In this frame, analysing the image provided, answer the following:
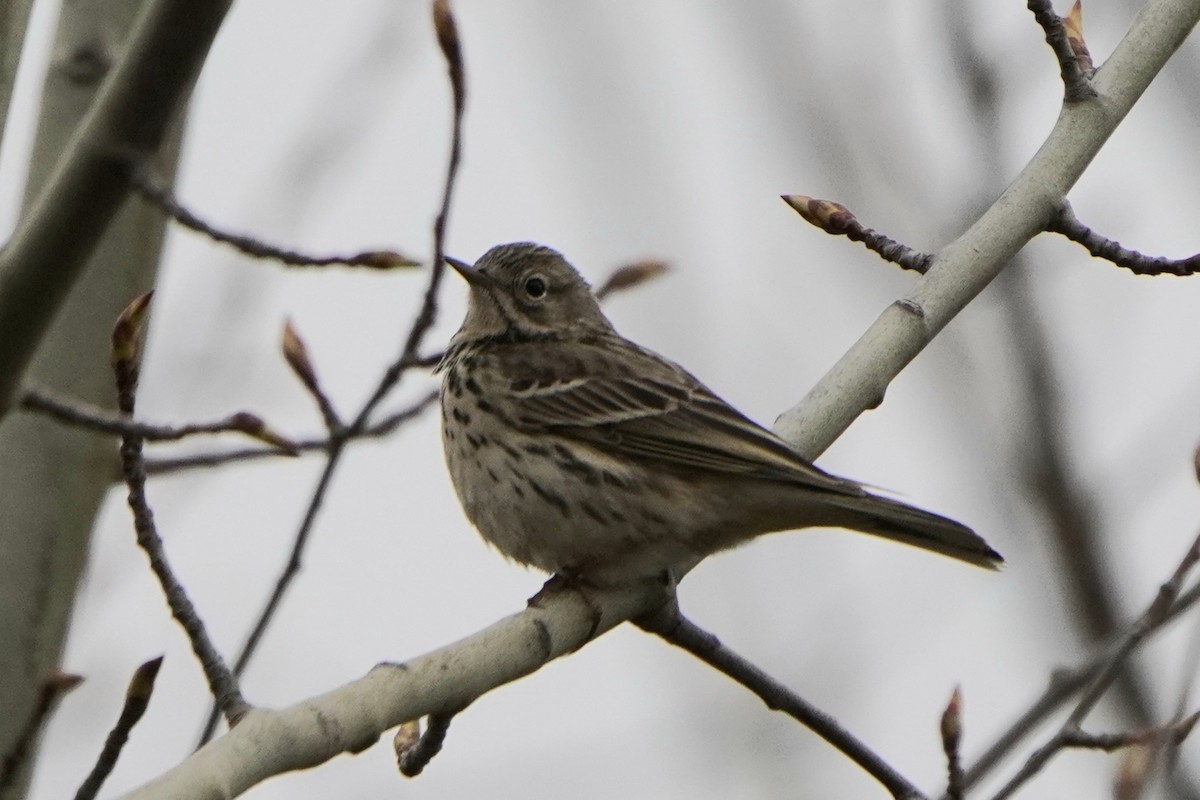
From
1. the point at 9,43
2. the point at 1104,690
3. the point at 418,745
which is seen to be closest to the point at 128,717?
the point at 418,745

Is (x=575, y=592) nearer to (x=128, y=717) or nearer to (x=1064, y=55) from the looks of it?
(x=128, y=717)

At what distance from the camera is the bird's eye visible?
8.57m

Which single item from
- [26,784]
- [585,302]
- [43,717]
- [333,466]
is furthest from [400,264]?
[585,302]

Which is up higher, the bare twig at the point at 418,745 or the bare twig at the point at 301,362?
the bare twig at the point at 301,362

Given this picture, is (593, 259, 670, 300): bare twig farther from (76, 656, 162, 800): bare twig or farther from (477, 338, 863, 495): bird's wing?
(76, 656, 162, 800): bare twig

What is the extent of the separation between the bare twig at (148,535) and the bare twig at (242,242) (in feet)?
0.84

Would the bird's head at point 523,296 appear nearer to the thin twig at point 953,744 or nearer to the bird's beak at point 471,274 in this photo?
the bird's beak at point 471,274

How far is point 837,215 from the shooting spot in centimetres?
589

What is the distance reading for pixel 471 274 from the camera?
8156 mm

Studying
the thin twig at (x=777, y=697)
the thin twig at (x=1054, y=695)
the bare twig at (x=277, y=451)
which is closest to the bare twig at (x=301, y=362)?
the bare twig at (x=277, y=451)

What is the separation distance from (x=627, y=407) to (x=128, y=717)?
378 cm

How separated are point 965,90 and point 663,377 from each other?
205cm

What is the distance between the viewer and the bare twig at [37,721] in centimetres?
415

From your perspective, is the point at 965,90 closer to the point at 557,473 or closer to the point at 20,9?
the point at 557,473
